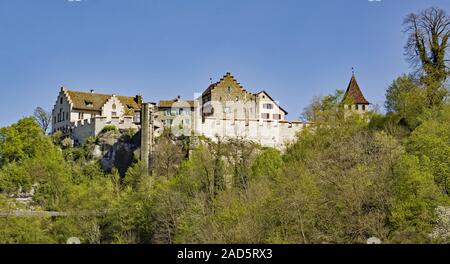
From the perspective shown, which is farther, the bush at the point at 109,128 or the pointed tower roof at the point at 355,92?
the pointed tower roof at the point at 355,92

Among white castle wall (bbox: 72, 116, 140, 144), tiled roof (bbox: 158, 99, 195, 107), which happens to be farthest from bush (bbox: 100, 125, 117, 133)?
tiled roof (bbox: 158, 99, 195, 107)

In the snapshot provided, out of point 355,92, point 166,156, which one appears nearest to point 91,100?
point 166,156

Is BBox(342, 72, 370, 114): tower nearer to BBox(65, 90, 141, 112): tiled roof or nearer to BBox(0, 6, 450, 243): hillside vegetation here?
BBox(0, 6, 450, 243): hillside vegetation

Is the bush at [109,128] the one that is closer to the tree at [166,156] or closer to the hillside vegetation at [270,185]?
the hillside vegetation at [270,185]

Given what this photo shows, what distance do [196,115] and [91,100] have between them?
10.1 meters

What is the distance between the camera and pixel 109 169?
41625 mm

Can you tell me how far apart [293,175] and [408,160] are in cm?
536

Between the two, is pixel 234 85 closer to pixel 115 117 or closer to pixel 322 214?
pixel 115 117

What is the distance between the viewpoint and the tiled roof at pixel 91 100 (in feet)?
154

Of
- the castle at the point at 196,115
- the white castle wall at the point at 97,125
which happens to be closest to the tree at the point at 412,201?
the castle at the point at 196,115

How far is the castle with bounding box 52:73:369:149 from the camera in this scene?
Answer: 41500 mm

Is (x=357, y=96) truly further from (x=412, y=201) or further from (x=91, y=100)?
(x=412, y=201)

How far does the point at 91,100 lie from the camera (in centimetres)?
4791
